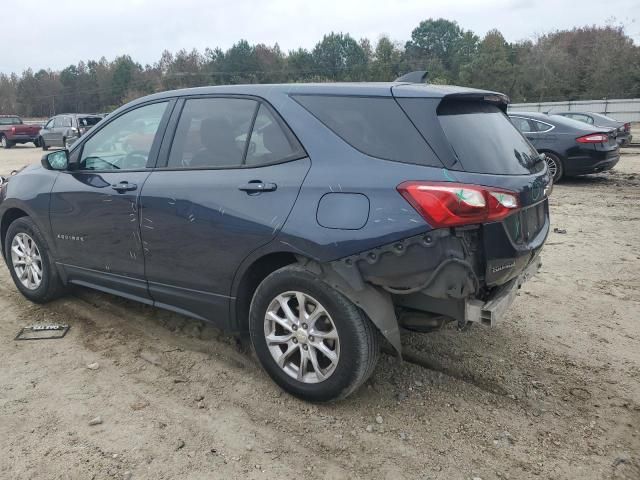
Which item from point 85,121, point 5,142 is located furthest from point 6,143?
point 85,121

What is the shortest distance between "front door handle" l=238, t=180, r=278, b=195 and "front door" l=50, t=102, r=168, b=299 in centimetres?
94

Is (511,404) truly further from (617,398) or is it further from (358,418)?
(358,418)

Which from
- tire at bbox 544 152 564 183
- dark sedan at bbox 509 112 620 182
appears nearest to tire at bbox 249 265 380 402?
dark sedan at bbox 509 112 620 182

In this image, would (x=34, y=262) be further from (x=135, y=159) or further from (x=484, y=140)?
(x=484, y=140)

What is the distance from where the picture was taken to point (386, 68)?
6159cm

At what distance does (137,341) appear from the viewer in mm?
3990

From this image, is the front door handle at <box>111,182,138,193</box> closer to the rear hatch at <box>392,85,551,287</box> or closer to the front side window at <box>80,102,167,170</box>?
the front side window at <box>80,102,167,170</box>

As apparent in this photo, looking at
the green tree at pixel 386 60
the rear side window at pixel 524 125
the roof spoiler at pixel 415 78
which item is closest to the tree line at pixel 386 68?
the green tree at pixel 386 60

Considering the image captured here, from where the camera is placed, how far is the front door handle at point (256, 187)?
3.09 metres

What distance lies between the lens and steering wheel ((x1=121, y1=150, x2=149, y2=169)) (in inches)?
150

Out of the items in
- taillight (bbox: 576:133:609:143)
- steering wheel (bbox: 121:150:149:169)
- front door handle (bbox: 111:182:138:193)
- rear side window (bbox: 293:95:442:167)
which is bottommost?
taillight (bbox: 576:133:609:143)

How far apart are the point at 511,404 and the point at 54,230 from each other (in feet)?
12.1

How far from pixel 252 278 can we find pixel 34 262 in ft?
8.07

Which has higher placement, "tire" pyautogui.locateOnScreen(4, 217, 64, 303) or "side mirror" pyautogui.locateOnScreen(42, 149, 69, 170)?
"side mirror" pyautogui.locateOnScreen(42, 149, 69, 170)
